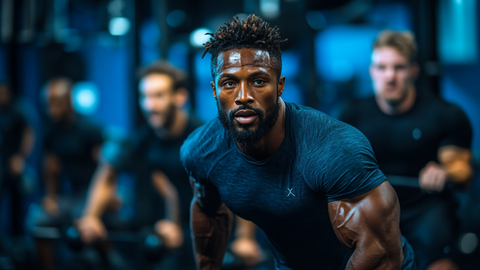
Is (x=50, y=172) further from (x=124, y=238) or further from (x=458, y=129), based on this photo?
(x=458, y=129)

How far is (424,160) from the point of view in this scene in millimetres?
2166

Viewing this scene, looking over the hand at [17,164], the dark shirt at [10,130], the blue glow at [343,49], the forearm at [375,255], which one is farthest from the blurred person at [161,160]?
the blue glow at [343,49]

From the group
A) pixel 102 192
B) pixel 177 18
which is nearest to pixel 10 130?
pixel 102 192

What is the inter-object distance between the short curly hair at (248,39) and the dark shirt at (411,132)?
1053 mm

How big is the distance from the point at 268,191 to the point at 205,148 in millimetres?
238

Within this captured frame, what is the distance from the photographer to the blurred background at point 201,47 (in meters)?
2.71

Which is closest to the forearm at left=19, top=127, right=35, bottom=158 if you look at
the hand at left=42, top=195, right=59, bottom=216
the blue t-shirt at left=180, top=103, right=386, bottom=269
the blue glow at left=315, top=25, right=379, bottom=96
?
the hand at left=42, top=195, right=59, bottom=216

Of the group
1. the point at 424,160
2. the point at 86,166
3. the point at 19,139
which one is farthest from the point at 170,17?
the point at 424,160

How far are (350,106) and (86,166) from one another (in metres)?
2.31

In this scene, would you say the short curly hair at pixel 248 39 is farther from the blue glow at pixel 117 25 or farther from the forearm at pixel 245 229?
the blue glow at pixel 117 25

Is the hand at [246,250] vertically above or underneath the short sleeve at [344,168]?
underneath

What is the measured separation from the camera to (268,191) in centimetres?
120

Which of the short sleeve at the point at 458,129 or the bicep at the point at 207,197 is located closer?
the bicep at the point at 207,197

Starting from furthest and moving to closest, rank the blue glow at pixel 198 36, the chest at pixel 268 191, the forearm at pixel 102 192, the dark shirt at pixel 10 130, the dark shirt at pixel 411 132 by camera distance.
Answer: the dark shirt at pixel 10 130 < the blue glow at pixel 198 36 < the forearm at pixel 102 192 < the dark shirt at pixel 411 132 < the chest at pixel 268 191
